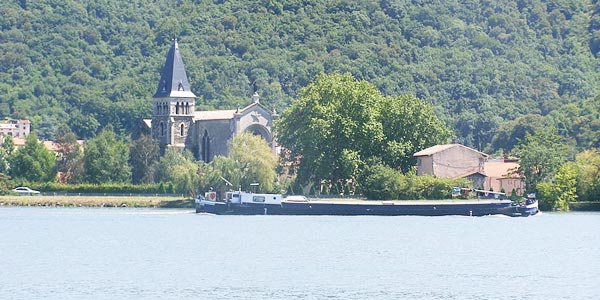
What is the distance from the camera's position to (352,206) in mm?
100625

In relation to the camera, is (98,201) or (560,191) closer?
(560,191)

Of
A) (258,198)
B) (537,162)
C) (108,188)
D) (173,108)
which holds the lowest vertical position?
(258,198)

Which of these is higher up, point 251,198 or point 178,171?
point 178,171

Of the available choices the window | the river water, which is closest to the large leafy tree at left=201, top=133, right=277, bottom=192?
the window

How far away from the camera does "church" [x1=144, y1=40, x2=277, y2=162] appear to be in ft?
443

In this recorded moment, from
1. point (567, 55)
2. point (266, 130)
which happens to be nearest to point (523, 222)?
point (266, 130)

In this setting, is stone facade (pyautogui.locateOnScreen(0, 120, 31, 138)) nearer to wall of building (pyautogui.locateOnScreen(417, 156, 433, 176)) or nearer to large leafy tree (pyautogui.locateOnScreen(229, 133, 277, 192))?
large leafy tree (pyautogui.locateOnScreen(229, 133, 277, 192))

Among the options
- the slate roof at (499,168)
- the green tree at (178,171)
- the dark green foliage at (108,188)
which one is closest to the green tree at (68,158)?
the dark green foliage at (108,188)

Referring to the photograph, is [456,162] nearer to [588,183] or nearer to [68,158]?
[588,183]

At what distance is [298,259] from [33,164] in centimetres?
7172

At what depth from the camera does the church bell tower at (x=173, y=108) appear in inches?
5468

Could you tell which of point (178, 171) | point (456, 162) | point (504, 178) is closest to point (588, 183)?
point (504, 178)

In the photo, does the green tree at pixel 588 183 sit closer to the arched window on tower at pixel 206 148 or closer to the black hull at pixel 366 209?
the black hull at pixel 366 209

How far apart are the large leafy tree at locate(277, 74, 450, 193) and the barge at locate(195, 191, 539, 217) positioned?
711 cm
